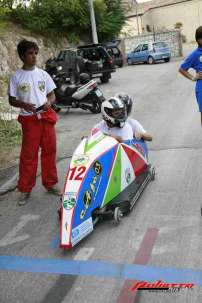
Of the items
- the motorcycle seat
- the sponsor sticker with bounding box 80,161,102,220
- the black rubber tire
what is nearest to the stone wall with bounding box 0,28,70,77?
the motorcycle seat

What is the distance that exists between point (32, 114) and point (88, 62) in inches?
639

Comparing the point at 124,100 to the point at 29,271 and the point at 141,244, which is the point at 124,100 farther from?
the point at 29,271

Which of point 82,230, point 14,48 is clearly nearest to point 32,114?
point 82,230

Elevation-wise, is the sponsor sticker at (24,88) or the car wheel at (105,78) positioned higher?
the sponsor sticker at (24,88)

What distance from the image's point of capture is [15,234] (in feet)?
20.0

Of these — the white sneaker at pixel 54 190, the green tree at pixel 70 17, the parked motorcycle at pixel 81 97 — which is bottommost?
the white sneaker at pixel 54 190

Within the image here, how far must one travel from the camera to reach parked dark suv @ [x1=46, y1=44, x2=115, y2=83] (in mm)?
22406

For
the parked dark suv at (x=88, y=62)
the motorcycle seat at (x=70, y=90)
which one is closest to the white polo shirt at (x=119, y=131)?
the motorcycle seat at (x=70, y=90)

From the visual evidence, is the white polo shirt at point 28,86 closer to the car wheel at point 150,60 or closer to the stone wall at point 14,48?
the stone wall at point 14,48

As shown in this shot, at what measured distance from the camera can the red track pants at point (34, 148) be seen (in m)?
7.01

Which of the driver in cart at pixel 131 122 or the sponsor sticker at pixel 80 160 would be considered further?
the driver in cart at pixel 131 122

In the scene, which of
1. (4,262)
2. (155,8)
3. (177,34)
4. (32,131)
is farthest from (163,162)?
(155,8)

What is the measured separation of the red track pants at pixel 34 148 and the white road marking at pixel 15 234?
2.21 ft

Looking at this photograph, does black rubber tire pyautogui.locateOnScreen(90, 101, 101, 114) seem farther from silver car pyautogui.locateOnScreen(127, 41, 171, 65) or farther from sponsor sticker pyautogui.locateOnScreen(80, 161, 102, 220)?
silver car pyautogui.locateOnScreen(127, 41, 171, 65)
